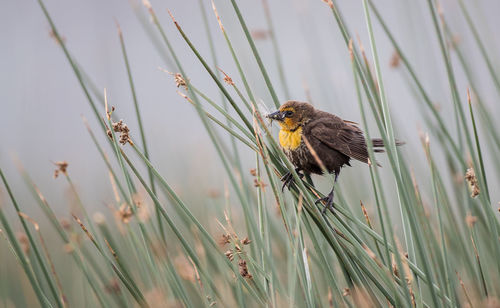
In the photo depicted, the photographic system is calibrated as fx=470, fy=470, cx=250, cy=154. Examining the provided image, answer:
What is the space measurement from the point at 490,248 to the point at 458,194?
0.31m

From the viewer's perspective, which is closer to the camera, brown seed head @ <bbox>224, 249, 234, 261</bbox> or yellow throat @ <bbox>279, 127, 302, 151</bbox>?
brown seed head @ <bbox>224, 249, 234, 261</bbox>

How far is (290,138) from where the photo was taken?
101 inches

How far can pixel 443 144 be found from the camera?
233 cm

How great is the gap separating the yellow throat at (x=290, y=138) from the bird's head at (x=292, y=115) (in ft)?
0.09

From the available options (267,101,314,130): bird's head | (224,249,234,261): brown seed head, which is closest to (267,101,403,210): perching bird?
(267,101,314,130): bird's head

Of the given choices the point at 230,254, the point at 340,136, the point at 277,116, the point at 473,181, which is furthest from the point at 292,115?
the point at 473,181

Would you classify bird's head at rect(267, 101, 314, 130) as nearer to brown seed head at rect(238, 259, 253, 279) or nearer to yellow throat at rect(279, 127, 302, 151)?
yellow throat at rect(279, 127, 302, 151)

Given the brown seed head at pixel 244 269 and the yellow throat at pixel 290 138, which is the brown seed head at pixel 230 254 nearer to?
the brown seed head at pixel 244 269

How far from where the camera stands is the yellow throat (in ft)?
8.20

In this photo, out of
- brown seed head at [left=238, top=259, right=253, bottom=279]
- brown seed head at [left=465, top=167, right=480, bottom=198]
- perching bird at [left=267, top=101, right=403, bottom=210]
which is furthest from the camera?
perching bird at [left=267, top=101, right=403, bottom=210]

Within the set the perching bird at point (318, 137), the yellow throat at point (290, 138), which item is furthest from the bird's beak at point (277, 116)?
the yellow throat at point (290, 138)

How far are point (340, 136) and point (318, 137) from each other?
0.38 ft

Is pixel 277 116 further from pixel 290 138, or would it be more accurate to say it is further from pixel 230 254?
pixel 230 254

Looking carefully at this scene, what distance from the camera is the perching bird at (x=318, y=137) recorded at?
2.46 metres
